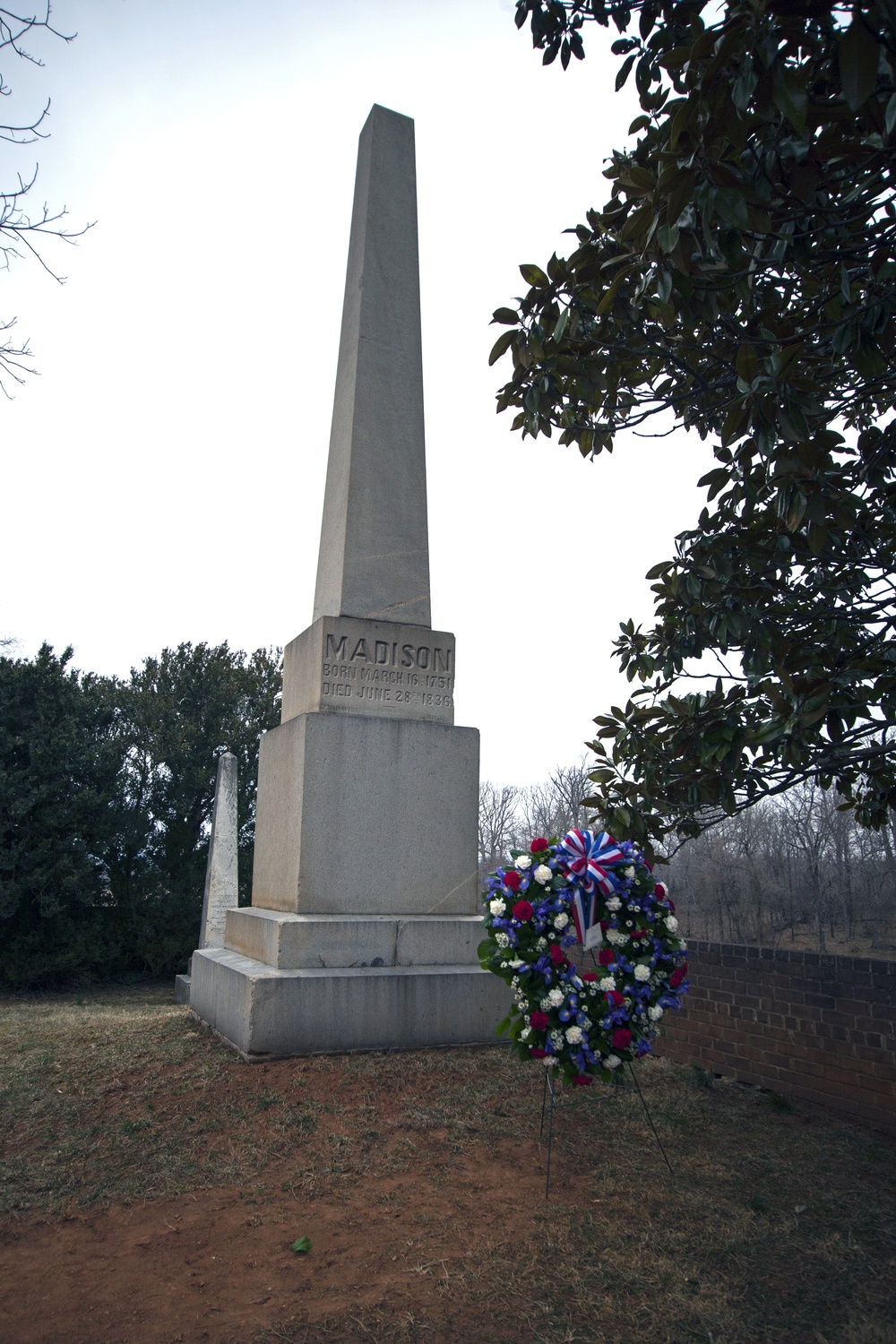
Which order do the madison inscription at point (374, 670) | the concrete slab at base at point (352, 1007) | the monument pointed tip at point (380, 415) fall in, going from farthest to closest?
the monument pointed tip at point (380, 415) → the madison inscription at point (374, 670) → the concrete slab at base at point (352, 1007)

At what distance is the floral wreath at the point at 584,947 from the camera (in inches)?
144

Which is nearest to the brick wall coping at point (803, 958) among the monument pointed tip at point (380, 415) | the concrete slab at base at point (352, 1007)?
the concrete slab at base at point (352, 1007)

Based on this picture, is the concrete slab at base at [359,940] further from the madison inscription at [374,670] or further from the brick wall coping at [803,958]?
the brick wall coping at [803,958]

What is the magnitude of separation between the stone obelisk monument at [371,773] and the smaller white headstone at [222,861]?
717cm

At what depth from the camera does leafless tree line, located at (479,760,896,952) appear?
67.3 feet

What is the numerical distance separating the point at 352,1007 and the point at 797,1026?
111 inches

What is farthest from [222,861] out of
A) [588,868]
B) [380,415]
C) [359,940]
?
[588,868]

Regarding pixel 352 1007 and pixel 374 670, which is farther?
pixel 374 670

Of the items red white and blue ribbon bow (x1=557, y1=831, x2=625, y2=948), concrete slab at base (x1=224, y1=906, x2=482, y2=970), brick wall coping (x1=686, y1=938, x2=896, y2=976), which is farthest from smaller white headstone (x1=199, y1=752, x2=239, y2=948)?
red white and blue ribbon bow (x1=557, y1=831, x2=625, y2=948)

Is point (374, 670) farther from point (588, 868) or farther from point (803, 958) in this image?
point (803, 958)

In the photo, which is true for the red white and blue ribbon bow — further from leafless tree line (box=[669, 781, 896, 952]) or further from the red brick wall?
leafless tree line (box=[669, 781, 896, 952])

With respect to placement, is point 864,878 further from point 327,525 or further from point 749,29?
point 749,29

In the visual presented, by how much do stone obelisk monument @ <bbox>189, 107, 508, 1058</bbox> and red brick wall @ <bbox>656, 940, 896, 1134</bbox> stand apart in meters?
1.75

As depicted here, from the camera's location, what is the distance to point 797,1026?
18.3 feet
